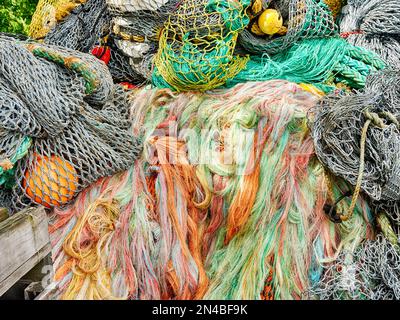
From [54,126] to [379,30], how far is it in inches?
75.2

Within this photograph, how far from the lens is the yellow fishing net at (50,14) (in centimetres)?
321

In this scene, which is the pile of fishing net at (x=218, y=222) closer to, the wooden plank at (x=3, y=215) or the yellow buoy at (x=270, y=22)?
the wooden plank at (x=3, y=215)

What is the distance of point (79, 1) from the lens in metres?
3.24

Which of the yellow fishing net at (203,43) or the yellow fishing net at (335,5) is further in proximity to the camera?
the yellow fishing net at (335,5)

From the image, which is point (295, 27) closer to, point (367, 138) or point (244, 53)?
point (244, 53)

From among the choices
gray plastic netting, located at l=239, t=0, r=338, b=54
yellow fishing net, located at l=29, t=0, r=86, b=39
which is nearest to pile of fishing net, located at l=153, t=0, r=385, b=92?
gray plastic netting, located at l=239, t=0, r=338, b=54

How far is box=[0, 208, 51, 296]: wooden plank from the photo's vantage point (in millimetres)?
1709

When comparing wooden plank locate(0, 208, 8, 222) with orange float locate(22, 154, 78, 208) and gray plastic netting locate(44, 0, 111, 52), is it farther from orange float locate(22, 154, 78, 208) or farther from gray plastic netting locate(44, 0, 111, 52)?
gray plastic netting locate(44, 0, 111, 52)

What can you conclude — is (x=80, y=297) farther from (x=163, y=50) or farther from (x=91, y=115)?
(x=163, y=50)

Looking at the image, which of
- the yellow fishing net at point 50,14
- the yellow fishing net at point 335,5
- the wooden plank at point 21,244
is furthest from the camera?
the yellow fishing net at point 335,5

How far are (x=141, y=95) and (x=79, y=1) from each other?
95cm

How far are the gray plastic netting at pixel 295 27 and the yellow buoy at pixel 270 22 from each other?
4cm

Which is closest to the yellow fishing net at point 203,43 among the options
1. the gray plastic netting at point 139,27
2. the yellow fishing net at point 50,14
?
the gray plastic netting at point 139,27

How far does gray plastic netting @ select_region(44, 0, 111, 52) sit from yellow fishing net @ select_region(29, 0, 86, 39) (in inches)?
2.4
